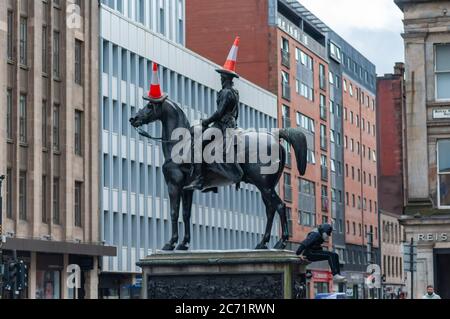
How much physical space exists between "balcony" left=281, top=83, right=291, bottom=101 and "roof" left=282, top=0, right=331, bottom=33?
700 centimetres

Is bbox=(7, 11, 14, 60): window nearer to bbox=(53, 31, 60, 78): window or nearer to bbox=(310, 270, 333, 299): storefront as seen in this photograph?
bbox=(53, 31, 60, 78): window

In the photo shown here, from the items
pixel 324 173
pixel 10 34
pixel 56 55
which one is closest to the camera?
pixel 10 34

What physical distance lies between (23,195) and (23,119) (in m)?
3.58

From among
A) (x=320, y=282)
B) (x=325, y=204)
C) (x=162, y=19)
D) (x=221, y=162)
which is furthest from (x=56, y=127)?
(x=325, y=204)

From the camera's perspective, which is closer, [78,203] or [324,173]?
[78,203]

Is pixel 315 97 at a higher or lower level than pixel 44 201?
higher

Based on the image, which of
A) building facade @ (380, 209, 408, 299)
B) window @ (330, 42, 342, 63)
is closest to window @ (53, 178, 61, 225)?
window @ (330, 42, 342, 63)

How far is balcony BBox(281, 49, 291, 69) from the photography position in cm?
11325

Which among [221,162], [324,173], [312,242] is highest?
[324,173]

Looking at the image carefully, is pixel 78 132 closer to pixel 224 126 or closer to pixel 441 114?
pixel 441 114

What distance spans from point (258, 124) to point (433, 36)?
46.9m

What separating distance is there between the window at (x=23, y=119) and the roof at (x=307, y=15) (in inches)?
2054

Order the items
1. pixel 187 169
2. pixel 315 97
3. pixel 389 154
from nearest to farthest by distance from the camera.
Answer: pixel 187 169
pixel 315 97
pixel 389 154

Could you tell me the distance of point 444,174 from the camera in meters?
58.8
